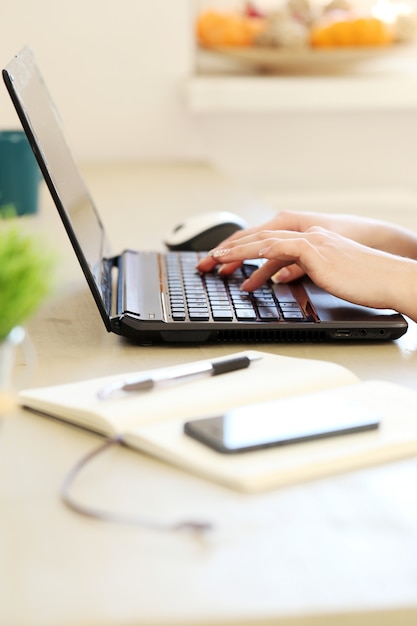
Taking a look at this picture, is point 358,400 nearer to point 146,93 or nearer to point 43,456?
point 43,456

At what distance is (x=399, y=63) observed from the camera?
268 centimetres

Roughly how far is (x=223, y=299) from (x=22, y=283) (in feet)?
1.74

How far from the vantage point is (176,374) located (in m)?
0.77

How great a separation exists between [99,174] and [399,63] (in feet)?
3.43

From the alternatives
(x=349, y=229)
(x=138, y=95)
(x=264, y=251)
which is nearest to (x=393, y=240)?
(x=349, y=229)

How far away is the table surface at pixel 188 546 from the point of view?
482mm

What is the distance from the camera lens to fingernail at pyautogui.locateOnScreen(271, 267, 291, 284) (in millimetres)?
1137

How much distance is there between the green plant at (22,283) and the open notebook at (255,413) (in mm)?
179

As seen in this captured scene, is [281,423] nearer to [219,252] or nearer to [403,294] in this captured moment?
[403,294]

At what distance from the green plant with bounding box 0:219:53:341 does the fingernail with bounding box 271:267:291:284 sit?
2.09 feet

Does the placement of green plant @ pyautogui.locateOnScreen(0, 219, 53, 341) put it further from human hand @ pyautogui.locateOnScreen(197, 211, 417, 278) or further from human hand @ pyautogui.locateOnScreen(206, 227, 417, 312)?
human hand @ pyautogui.locateOnScreen(197, 211, 417, 278)

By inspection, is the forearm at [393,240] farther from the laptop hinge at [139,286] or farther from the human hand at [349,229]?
the laptop hinge at [139,286]

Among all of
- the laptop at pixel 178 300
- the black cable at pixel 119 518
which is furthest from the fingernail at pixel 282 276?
the black cable at pixel 119 518

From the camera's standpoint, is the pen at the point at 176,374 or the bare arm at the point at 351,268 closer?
the pen at the point at 176,374
